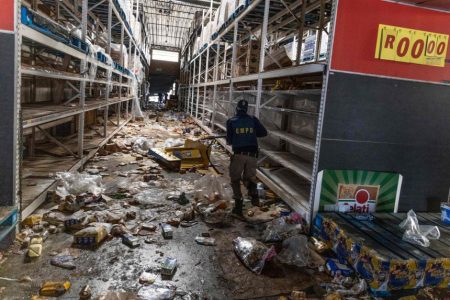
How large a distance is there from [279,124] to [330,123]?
11.0 ft

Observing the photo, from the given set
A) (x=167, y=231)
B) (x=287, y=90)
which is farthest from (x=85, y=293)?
(x=287, y=90)

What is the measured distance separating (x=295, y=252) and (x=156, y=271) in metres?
1.44

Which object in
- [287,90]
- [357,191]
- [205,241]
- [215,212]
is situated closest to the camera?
[205,241]

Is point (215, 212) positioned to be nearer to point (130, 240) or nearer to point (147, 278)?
point (130, 240)

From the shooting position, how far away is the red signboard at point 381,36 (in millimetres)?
3807

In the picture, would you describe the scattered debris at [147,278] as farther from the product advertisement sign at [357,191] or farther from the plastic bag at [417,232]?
the plastic bag at [417,232]

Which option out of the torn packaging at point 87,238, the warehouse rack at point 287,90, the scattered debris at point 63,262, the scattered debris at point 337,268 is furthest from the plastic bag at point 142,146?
the scattered debris at point 337,268

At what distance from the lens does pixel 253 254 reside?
3.35 m

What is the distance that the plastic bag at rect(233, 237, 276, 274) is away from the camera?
325 centimetres

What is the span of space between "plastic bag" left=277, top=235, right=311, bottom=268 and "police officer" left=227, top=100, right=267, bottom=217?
4.08ft

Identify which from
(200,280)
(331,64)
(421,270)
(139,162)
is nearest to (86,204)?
(200,280)

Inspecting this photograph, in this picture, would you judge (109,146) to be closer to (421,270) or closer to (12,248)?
(12,248)

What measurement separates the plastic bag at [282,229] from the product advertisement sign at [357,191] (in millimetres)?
311

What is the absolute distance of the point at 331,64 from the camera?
3812mm
